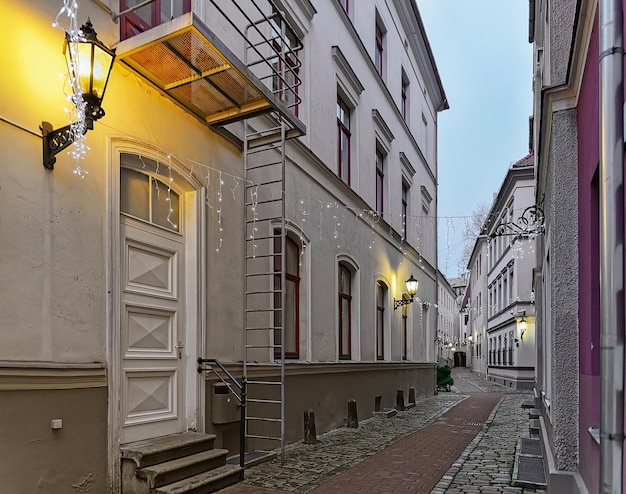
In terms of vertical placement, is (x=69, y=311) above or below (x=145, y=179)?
below

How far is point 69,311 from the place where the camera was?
5.21 meters

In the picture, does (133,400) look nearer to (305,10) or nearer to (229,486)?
(229,486)

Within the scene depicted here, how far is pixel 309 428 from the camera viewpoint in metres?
9.51

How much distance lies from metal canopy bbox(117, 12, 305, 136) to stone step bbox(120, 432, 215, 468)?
3966 millimetres

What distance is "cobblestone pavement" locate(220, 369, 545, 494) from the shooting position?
6770 millimetres

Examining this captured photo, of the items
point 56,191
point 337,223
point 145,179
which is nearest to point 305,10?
point 337,223

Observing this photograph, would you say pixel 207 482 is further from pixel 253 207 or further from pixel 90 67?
pixel 90 67

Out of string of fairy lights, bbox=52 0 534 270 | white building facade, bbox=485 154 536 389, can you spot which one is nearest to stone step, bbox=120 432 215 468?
string of fairy lights, bbox=52 0 534 270

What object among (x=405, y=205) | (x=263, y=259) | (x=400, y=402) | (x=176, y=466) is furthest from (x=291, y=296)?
(x=405, y=205)

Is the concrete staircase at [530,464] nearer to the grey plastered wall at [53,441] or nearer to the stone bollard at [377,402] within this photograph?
the stone bollard at [377,402]

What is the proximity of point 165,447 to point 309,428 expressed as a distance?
3956 millimetres

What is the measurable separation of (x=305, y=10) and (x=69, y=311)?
774 cm

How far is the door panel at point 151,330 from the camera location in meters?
6.14

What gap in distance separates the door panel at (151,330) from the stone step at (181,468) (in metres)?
0.47
